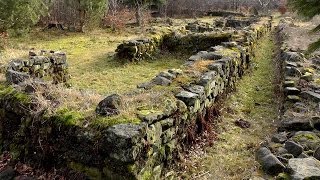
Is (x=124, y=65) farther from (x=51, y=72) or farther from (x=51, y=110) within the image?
(x=51, y=110)

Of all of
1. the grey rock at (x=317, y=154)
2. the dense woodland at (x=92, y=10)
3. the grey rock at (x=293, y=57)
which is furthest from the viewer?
the dense woodland at (x=92, y=10)

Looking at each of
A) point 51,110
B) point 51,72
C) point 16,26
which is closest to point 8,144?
point 51,110

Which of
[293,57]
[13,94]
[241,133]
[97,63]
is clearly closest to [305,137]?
[241,133]

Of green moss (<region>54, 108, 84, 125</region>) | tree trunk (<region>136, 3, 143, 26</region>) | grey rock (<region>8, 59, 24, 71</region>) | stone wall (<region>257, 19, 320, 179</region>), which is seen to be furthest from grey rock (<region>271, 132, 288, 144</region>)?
tree trunk (<region>136, 3, 143, 26</region>)

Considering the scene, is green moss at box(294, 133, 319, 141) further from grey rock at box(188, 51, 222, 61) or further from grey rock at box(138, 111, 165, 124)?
grey rock at box(188, 51, 222, 61)

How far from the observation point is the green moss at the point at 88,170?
15.8ft

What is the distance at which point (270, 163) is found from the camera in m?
5.29

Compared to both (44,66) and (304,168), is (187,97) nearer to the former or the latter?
(304,168)

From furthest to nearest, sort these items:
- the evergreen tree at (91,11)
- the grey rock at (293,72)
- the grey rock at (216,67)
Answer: the evergreen tree at (91,11) < the grey rock at (293,72) < the grey rock at (216,67)

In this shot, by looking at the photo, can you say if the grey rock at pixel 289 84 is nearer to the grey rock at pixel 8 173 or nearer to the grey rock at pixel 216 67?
the grey rock at pixel 216 67

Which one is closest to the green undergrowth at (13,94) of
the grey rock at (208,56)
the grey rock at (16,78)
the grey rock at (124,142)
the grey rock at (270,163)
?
the grey rock at (16,78)

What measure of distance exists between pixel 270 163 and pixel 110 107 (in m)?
2.58

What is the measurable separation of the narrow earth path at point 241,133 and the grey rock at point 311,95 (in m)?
0.86

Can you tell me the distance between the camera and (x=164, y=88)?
6.80 meters
